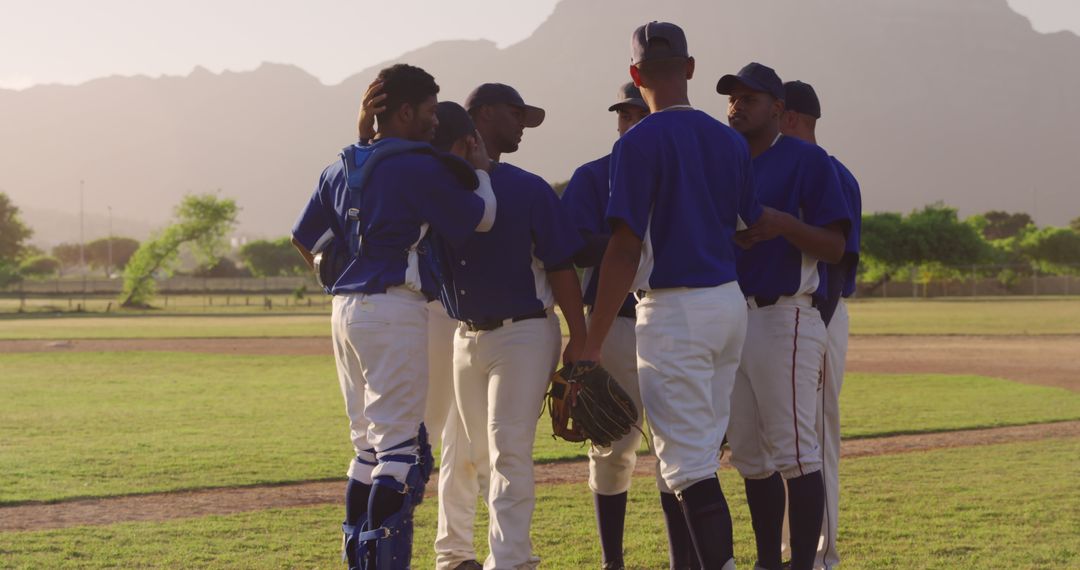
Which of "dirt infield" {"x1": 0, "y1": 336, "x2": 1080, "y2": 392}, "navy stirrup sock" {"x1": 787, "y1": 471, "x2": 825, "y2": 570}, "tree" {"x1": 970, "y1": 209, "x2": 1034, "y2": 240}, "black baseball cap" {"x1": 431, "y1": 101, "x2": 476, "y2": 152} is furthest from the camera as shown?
"tree" {"x1": 970, "y1": 209, "x2": 1034, "y2": 240}

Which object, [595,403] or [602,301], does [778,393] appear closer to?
[595,403]

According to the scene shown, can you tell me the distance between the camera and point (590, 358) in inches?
164

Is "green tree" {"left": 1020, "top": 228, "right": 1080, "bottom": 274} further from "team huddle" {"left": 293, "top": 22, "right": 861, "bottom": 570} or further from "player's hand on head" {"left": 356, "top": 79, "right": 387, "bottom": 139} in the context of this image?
"player's hand on head" {"left": 356, "top": 79, "right": 387, "bottom": 139}

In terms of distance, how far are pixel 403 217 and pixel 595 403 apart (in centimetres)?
107

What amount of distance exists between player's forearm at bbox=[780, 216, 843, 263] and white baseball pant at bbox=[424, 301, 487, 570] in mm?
1654

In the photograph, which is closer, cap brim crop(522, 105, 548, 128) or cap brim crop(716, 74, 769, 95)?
cap brim crop(716, 74, 769, 95)

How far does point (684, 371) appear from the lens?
3.95m

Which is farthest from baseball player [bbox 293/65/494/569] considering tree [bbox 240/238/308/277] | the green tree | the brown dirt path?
tree [bbox 240/238/308/277]

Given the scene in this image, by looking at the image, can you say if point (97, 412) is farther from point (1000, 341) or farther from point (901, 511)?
point (1000, 341)

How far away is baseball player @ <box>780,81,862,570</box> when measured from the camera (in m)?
4.83

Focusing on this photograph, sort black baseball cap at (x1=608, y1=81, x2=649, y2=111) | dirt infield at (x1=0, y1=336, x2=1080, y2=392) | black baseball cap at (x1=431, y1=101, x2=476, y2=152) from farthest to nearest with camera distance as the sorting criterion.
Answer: dirt infield at (x1=0, y1=336, x2=1080, y2=392)
black baseball cap at (x1=608, y1=81, x2=649, y2=111)
black baseball cap at (x1=431, y1=101, x2=476, y2=152)

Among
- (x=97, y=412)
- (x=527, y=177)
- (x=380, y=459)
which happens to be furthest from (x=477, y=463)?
(x=97, y=412)

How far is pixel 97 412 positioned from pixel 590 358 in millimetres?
11034

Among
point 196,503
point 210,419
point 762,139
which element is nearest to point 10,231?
point 210,419
